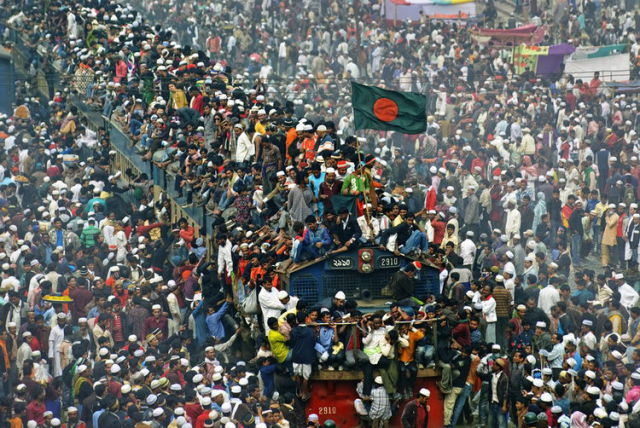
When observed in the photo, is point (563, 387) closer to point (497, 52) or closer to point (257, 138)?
point (257, 138)

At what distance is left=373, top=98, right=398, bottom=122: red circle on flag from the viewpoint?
36094 millimetres

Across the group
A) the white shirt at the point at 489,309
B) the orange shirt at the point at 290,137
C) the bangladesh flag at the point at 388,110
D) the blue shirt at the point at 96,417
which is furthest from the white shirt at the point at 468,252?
the blue shirt at the point at 96,417

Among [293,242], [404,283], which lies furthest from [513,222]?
[293,242]

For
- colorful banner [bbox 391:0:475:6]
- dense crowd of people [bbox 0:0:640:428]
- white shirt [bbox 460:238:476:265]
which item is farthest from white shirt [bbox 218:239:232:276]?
colorful banner [bbox 391:0:475:6]

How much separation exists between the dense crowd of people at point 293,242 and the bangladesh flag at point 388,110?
2.92 feet

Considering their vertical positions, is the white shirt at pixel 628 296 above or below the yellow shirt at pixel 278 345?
below

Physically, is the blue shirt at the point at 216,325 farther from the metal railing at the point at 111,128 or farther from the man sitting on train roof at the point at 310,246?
the metal railing at the point at 111,128

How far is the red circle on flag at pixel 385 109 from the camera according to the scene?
36.1 m

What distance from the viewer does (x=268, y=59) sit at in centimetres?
5819

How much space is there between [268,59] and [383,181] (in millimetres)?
16902

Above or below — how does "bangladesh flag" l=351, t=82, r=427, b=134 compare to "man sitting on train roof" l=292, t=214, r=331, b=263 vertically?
above

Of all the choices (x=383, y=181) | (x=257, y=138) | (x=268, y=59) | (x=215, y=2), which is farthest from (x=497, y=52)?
(x=257, y=138)

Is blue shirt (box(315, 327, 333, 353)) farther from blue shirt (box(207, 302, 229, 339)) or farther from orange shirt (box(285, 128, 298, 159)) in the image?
orange shirt (box(285, 128, 298, 159))

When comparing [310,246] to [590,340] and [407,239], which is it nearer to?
[407,239]
